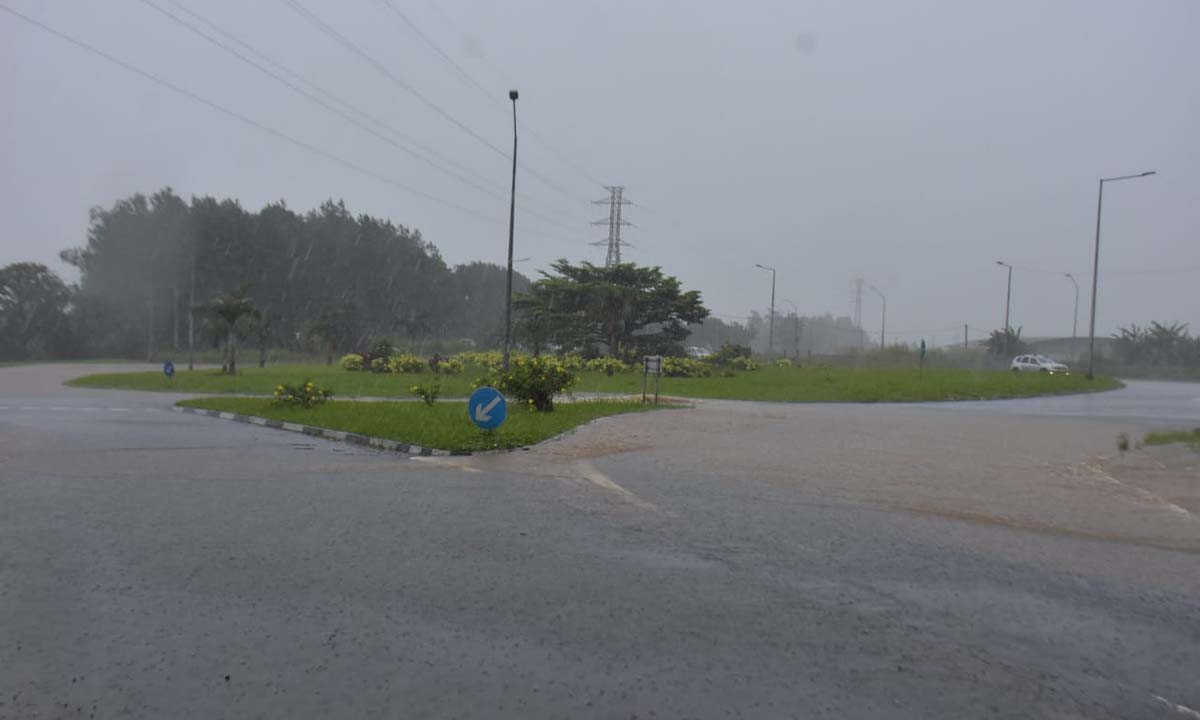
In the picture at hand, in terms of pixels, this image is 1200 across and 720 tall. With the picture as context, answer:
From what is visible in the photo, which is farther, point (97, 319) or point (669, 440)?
point (97, 319)

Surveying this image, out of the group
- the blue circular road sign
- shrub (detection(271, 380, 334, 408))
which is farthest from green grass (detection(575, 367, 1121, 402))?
the blue circular road sign

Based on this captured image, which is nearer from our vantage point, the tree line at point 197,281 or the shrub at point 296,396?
the shrub at point 296,396

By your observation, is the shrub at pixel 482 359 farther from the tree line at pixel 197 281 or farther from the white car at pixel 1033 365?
the white car at pixel 1033 365

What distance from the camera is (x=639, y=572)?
6156 mm

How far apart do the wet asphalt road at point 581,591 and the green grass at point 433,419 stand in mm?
2309

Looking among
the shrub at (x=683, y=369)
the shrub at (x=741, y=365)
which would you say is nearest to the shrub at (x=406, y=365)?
the shrub at (x=683, y=369)

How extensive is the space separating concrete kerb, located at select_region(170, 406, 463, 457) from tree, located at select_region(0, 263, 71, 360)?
53758 mm

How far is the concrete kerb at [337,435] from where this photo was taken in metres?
13.2

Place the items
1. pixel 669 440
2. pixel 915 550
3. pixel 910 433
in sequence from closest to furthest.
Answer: pixel 915 550
pixel 669 440
pixel 910 433

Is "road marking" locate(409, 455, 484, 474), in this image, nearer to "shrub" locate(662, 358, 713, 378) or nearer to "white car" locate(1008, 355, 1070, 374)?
"shrub" locate(662, 358, 713, 378)

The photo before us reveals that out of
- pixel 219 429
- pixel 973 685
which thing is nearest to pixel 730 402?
pixel 219 429

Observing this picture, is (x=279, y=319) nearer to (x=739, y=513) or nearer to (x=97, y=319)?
(x=97, y=319)

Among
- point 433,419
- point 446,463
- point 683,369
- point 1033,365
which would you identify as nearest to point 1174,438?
point 446,463

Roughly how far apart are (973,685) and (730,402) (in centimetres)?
2356
